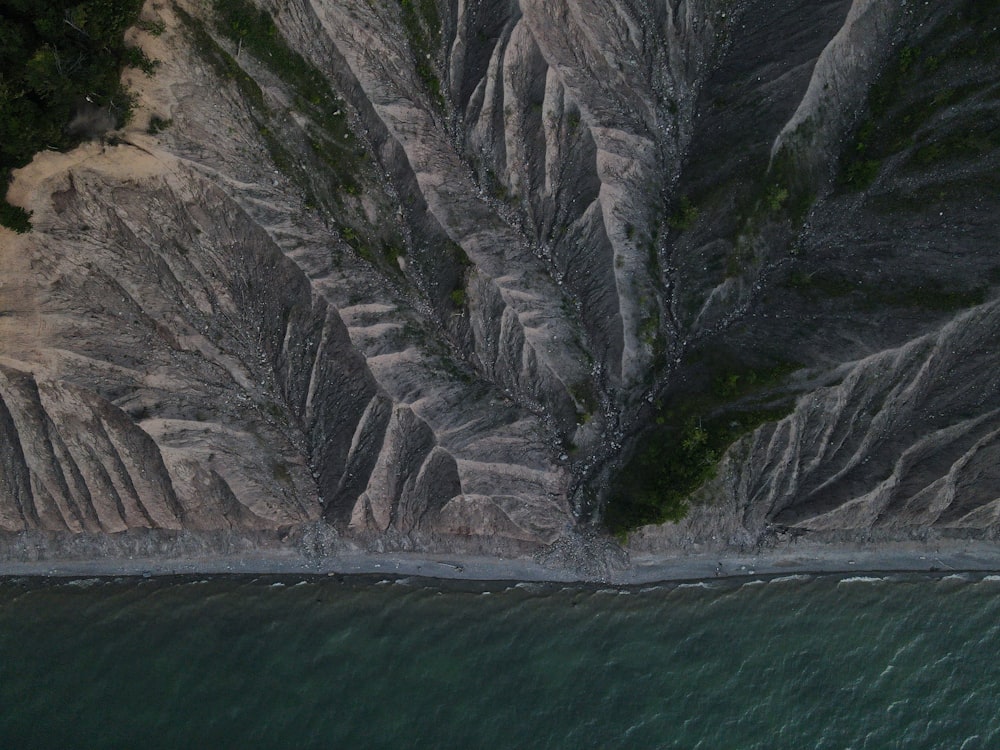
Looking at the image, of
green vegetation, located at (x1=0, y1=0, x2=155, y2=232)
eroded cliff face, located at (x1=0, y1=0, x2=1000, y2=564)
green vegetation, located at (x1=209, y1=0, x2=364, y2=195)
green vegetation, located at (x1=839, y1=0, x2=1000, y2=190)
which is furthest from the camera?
eroded cliff face, located at (x1=0, y1=0, x2=1000, y2=564)

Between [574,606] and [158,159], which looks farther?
[574,606]

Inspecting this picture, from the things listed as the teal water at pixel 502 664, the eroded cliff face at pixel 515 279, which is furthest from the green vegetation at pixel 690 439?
the teal water at pixel 502 664

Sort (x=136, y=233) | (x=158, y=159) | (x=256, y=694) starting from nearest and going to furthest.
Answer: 1. (x=158, y=159)
2. (x=136, y=233)
3. (x=256, y=694)

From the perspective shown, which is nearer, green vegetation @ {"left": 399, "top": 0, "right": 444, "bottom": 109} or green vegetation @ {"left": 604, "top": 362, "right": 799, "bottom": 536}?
green vegetation @ {"left": 399, "top": 0, "right": 444, "bottom": 109}

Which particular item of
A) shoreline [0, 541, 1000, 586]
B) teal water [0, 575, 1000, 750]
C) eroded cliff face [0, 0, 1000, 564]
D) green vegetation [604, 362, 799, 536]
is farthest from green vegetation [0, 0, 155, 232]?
green vegetation [604, 362, 799, 536]

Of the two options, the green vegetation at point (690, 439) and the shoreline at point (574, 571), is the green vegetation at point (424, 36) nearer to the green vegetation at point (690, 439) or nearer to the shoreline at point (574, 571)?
the green vegetation at point (690, 439)

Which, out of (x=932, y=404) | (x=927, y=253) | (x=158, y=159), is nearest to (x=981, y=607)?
(x=932, y=404)

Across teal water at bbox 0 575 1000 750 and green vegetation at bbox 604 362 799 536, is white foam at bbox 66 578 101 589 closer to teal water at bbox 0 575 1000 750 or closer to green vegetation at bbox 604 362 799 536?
teal water at bbox 0 575 1000 750

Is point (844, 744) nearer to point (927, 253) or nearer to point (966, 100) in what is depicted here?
point (927, 253)
